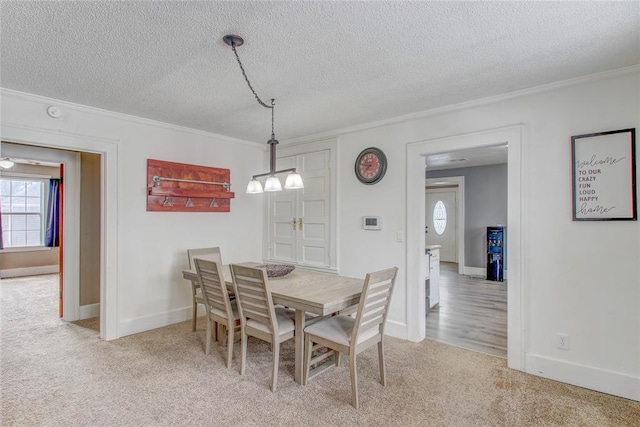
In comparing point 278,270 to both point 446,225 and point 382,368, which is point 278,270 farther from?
point 446,225

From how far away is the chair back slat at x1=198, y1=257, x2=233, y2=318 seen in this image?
8.73ft

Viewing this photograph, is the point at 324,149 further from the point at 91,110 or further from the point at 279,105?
the point at 91,110

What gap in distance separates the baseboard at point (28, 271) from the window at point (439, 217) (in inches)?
351

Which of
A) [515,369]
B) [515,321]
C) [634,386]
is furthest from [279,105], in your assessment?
[634,386]

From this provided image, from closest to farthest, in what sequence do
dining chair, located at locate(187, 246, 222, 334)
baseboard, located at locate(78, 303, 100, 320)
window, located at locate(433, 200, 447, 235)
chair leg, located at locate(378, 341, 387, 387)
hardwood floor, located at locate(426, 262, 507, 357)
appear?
chair leg, located at locate(378, 341, 387, 387) → hardwood floor, located at locate(426, 262, 507, 357) → dining chair, located at locate(187, 246, 222, 334) → baseboard, located at locate(78, 303, 100, 320) → window, located at locate(433, 200, 447, 235)

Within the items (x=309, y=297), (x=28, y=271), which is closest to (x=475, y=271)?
(x=309, y=297)

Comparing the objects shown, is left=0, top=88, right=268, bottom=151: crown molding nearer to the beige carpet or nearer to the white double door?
the white double door

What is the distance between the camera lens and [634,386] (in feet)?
7.38

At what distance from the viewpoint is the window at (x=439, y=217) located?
8523mm

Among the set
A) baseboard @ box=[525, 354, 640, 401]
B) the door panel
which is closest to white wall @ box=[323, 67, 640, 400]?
baseboard @ box=[525, 354, 640, 401]

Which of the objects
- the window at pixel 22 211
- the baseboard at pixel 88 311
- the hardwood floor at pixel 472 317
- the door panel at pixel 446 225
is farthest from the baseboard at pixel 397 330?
the window at pixel 22 211

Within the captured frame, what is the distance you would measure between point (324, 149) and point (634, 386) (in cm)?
346

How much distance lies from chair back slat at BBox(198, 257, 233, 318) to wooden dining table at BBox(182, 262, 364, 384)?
0.12 metres

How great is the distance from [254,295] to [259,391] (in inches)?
26.7
